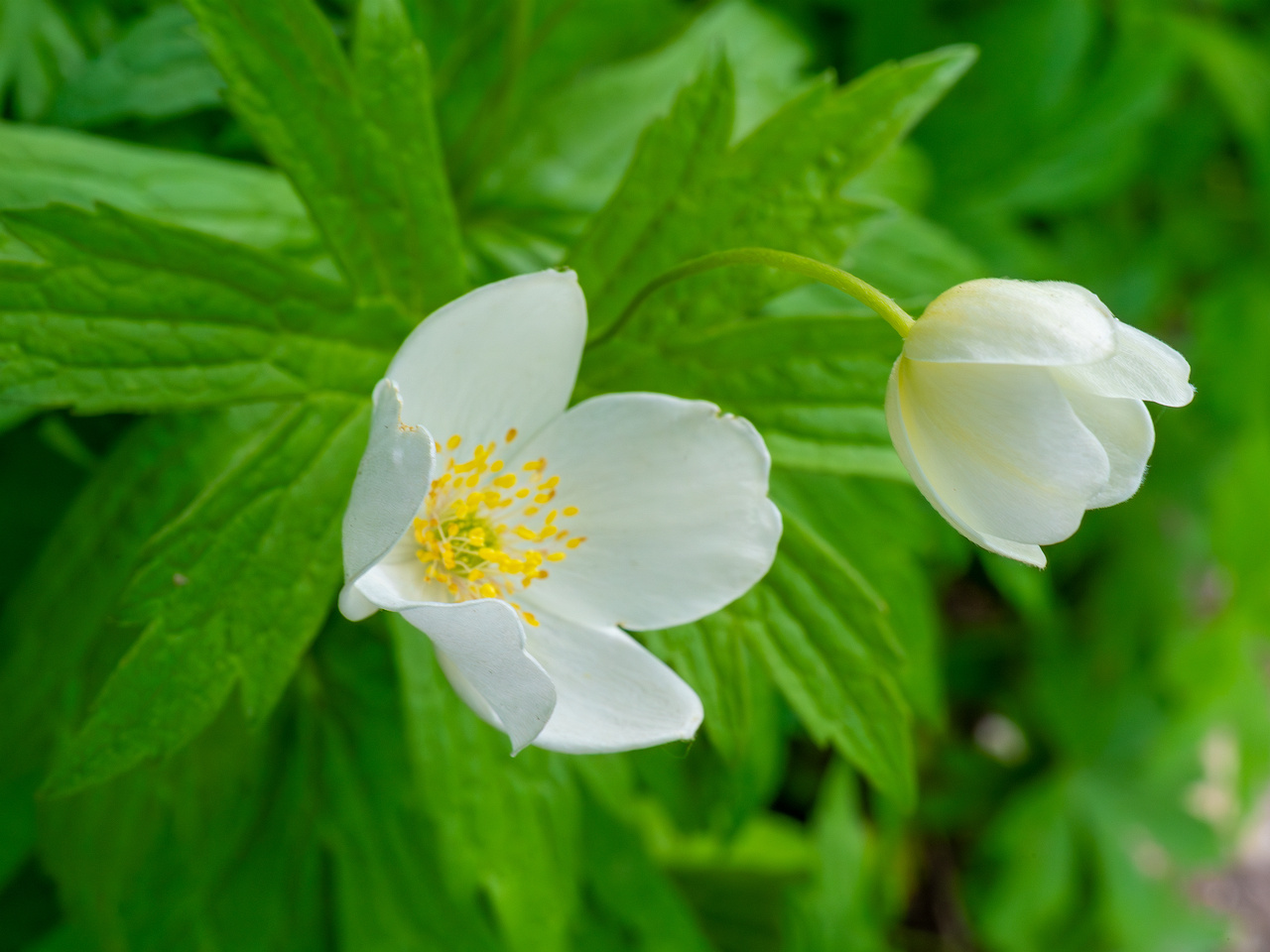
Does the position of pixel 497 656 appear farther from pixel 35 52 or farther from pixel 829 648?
pixel 35 52

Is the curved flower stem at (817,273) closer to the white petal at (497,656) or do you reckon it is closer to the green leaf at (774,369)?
the green leaf at (774,369)

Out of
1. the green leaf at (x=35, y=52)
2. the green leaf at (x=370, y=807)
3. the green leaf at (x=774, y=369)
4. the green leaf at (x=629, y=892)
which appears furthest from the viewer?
the green leaf at (x=629, y=892)

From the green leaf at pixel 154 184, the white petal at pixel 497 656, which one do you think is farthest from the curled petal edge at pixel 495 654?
the green leaf at pixel 154 184

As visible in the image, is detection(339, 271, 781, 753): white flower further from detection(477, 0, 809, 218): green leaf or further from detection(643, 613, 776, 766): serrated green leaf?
detection(477, 0, 809, 218): green leaf

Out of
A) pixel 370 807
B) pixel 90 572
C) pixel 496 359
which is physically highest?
pixel 496 359

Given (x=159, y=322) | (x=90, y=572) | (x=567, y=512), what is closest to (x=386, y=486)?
(x=567, y=512)

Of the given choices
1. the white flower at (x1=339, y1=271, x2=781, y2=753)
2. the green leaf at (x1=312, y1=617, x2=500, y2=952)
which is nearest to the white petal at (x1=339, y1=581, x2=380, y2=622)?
the white flower at (x1=339, y1=271, x2=781, y2=753)

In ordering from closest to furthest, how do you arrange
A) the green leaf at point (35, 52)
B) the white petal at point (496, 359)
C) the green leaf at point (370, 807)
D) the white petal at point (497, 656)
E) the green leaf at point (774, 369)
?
the white petal at point (497, 656)
the white petal at point (496, 359)
the green leaf at point (774, 369)
the green leaf at point (35, 52)
the green leaf at point (370, 807)

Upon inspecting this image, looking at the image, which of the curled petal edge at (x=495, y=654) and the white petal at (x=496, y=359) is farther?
the white petal at (x=496, y=359)
